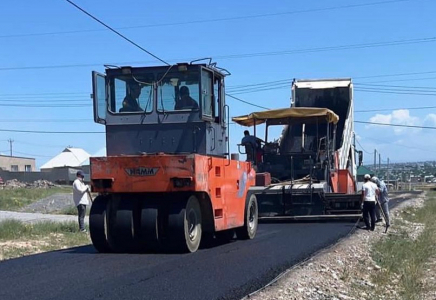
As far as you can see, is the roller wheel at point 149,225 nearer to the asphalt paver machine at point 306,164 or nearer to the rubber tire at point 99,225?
the rubber tire at point 99,225

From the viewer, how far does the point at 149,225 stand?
12.3m

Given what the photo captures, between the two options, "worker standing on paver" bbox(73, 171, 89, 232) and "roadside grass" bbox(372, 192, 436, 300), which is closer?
"roadside grass" bbox(372, 192, 436, 300)

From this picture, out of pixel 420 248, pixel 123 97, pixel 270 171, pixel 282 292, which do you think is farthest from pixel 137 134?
pixel 270 171

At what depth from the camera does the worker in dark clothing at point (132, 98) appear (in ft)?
44.3

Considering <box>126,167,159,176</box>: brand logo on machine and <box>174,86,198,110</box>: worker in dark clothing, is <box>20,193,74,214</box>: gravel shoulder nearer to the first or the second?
<box>174,86,198,110</box>: worker in dark clothing

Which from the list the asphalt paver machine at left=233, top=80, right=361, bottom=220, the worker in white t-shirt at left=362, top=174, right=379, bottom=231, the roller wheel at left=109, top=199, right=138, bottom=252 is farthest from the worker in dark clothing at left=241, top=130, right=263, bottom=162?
the roller wheel at left=109, top=199, right=138, bottom=252

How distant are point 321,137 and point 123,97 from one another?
32.2 ft

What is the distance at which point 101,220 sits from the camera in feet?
41.2

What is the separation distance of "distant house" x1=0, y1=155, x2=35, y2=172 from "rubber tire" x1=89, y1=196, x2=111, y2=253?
3597 inches

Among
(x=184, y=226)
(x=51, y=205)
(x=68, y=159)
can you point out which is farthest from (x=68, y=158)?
(x=184, y=226)

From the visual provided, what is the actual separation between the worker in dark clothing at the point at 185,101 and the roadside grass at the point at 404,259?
4.48 m

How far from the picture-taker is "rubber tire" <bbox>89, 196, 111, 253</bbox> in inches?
493

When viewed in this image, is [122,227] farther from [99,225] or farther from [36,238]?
[36,238]

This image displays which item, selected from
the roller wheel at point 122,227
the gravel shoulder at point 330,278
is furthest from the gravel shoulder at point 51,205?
the gravel shoulder at point 330,278
